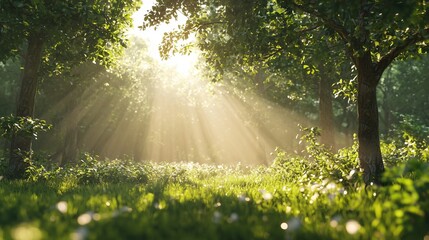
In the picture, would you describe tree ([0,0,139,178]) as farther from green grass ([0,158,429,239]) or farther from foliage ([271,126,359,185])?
green grass ([0,158,429,239])

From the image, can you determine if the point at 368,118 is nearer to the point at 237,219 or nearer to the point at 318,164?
the point at 318,164

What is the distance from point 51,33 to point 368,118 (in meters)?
10.1

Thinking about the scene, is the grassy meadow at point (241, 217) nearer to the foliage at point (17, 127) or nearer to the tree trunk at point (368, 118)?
the tree trunk at point (368, 118)

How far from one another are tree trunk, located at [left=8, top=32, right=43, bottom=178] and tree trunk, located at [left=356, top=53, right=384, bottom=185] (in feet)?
33.0

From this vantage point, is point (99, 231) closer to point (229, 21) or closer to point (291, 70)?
point (229, 21)

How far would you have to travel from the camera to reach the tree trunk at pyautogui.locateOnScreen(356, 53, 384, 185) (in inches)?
351

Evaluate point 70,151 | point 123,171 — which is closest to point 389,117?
point 70,151

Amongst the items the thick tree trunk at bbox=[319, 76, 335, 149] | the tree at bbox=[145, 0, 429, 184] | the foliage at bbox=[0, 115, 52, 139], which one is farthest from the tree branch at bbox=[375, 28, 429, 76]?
the thick tree trunk at bbox=[319, 76, 335, 149]

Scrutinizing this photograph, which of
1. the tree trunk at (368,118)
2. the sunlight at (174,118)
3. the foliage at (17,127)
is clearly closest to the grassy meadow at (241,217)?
the tree trunk at (368,118)

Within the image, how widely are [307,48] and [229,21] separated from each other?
249cm

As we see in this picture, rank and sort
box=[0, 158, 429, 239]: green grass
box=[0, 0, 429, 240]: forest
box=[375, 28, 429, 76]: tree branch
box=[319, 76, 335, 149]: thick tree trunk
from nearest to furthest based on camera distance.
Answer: box=[0, 158, 429, 239]: green grass
box=[0, 0, 429, 240]: forest
box=[375, 28, 429, 76]: tree branch
box=[319, 76, 335, 149]: thick tree trunk

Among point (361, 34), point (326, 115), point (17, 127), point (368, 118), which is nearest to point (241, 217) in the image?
point (361, 34)

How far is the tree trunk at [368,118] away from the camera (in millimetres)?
8914

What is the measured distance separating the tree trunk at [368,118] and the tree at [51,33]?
7788 millimetres
